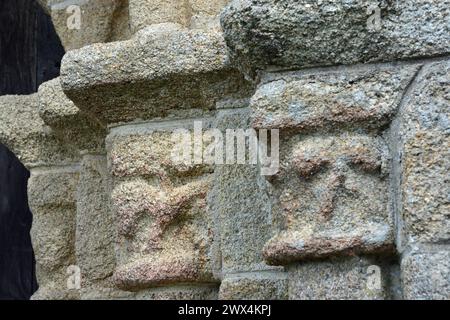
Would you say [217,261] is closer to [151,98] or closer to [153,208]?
[153,208]

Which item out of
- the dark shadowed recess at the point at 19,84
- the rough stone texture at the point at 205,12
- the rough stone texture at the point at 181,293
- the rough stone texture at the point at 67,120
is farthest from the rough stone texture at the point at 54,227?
the dark shadowed recess at the point at 19,84

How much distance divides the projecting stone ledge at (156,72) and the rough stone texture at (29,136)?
16.6 inches

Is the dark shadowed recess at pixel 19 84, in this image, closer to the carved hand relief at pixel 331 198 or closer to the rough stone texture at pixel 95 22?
the rough stone texture at pixel 95 22

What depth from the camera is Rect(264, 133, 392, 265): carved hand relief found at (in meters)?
1.89

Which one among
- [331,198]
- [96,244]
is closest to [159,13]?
[96,244]

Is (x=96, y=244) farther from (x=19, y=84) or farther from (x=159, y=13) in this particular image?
(x=19, y=84)

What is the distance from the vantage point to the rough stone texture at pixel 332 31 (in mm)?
1907
